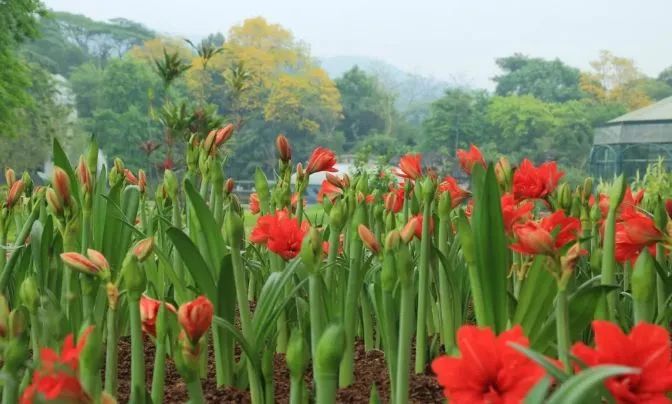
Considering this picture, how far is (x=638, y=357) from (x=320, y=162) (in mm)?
1071

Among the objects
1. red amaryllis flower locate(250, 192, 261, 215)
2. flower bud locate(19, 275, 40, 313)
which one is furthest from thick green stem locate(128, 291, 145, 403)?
red amaryllis flower locate(250, 192, 261, 215)

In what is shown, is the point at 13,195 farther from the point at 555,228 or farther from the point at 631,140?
the point at 631,140

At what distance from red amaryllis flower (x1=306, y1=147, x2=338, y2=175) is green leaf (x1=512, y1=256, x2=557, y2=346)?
54 centimetres

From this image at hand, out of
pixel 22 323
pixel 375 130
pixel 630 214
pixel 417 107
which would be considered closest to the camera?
pixel 22 323

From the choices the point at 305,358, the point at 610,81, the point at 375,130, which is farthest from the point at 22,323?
the point at 610,81

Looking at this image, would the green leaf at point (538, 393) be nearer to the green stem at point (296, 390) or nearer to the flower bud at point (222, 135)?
the green stem at point (296, 390)

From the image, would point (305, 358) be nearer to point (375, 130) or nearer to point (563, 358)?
point (563, 358)

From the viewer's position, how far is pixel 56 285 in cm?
132

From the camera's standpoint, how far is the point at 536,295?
1.06 meters

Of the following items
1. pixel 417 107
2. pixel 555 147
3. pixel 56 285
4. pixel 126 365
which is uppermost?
pixel 417 107

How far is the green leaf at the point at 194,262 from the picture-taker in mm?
1076

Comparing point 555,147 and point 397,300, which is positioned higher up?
point 555,147

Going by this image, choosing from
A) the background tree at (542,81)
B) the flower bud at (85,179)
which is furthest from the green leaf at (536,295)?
the background tree at (542,81)

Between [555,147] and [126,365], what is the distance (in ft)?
111
